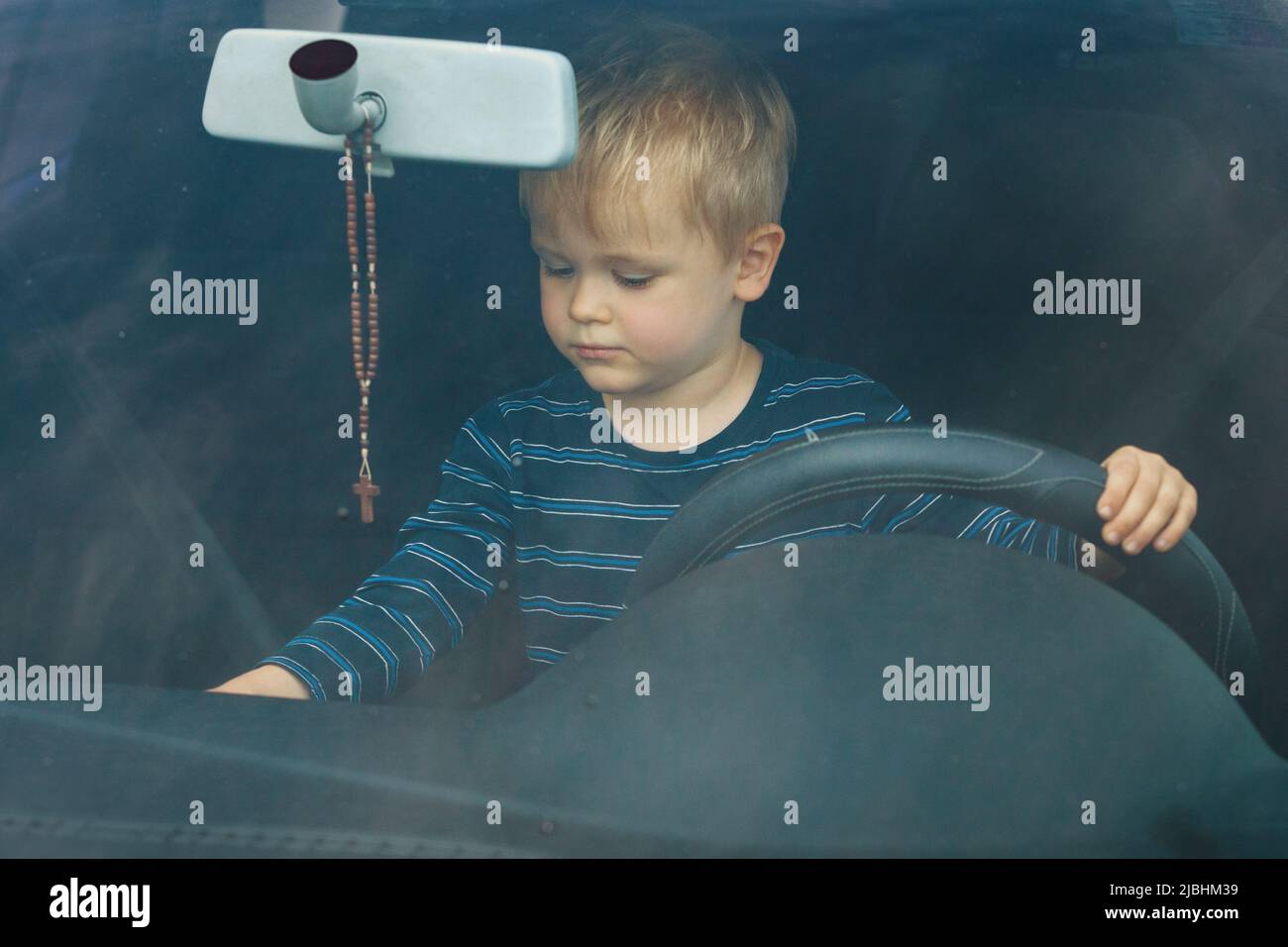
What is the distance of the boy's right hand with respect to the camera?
4.68 feet

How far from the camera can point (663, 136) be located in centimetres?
152

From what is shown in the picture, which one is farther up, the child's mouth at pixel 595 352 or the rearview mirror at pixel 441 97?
the rearview mirror at pixel 441 97

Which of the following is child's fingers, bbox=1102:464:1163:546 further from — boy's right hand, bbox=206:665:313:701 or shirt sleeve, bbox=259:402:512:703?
boy's right hand, bbox=206:665:313:701

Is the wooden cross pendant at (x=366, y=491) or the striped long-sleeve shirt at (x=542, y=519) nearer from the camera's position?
the wooden cross pendant at (x=366, y=491)

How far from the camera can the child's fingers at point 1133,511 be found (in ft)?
4.47

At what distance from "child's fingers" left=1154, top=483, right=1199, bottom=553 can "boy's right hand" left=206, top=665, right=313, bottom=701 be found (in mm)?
904

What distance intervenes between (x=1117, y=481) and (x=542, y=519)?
0.67 m

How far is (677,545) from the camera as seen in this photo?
136 centimetres

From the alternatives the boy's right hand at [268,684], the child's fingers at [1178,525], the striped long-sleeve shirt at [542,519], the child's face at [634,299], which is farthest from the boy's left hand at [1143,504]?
the boy's right hand at [268,684]

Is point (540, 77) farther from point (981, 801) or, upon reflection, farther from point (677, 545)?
point (981, 801)

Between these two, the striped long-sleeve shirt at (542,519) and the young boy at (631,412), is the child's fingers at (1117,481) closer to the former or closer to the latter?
the young boy at (631,412)

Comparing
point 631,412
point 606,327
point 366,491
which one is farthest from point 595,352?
point 366,491

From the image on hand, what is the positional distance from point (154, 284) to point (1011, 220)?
3.49ft
